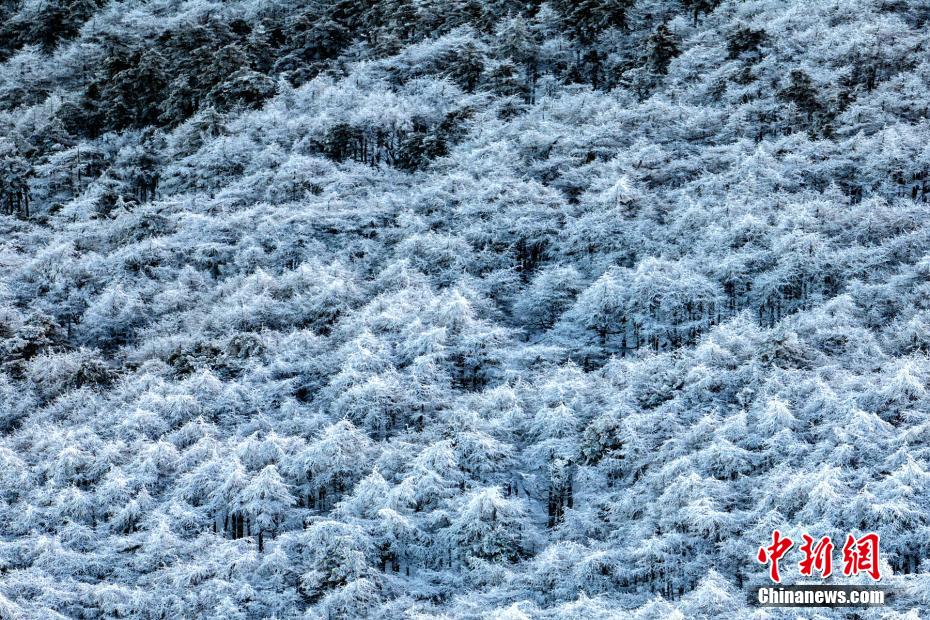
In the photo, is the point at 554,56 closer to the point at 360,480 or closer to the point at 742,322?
the point at 742,322

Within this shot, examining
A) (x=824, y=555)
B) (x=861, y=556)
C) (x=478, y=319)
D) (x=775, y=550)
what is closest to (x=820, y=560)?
(x=824, y=555)

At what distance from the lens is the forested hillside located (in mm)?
24422

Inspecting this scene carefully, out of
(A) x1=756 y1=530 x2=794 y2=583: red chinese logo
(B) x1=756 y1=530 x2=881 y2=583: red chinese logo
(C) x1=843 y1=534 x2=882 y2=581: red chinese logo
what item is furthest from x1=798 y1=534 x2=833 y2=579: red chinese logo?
(A) x1=756 y1=530 x2=794 y2=583: red chinese logo

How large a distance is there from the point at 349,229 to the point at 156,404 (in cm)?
1550

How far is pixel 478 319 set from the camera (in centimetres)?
3650

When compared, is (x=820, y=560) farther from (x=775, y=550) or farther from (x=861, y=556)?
(x=775, y=550)

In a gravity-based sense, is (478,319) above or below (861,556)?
above

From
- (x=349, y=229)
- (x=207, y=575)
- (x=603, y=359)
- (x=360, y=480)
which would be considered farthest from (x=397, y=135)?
(x=207, y=575)

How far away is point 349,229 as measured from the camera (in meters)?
45.0

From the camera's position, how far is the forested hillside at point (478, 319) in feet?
80.1

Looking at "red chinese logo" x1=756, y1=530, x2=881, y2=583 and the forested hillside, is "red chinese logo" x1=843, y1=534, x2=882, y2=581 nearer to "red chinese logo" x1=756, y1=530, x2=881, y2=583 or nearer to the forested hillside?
"red chinese logo" x1=756, y1=530, x2=881, y2=583

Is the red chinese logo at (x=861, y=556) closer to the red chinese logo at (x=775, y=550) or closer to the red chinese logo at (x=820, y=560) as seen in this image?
the red chinese logo at (x=820, y=560)

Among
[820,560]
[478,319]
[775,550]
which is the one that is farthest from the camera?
[478,319]

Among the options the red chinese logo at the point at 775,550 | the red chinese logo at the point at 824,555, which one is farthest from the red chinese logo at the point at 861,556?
the red chinese logo at the point at 775,550
